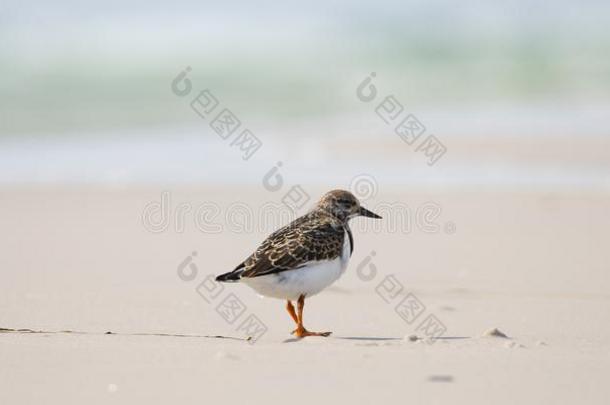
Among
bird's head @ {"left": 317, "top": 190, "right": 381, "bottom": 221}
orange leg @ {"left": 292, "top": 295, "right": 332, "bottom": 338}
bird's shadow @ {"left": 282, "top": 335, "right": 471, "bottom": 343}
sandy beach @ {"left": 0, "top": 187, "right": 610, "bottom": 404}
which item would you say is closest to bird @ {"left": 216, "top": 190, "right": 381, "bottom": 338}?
orange leg @ {"left": 292, "top": 295, "right": 332, "bottom": 338}

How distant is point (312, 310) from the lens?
7.14 meters

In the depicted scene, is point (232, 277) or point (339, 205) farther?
point (339, 205)

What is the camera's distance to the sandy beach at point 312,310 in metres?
4.70

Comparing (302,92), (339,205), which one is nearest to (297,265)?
(339,205)

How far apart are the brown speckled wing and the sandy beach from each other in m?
0.47

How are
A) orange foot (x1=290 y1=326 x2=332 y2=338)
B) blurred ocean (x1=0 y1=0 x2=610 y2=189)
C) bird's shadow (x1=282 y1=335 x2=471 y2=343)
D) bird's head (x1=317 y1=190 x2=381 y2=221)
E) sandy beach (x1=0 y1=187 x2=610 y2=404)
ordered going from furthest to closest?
blurred ocean (x1=0 y1=0 x2=610 y2=189) → bird's head (x1=317 y1=190 x2=381 y2=221) → orange foot (x1=290 y1=326 x2=332 y2=338) → bird's shadow (x1=282 y1=335 x2=471 y2=343) → sandy beach (x1=0 y1=187 x2=610 y2=404)

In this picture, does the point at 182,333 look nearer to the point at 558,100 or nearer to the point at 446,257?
the point at 446,257

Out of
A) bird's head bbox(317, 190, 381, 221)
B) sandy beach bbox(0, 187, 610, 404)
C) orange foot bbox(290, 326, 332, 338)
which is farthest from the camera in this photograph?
bird's head bbox(317, 190, 381, 221)

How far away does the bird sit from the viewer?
6.15 meters

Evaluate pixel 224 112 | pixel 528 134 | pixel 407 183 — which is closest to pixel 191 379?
pixel 407 183

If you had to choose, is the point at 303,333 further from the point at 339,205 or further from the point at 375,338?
the point at 339,205

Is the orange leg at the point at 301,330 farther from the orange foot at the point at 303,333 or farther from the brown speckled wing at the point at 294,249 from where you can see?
the brown speckled wing at the point at 294,249

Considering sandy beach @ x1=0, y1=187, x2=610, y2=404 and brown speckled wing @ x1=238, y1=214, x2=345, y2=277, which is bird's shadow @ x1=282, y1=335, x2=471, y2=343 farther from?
brown speckled wing @ x1=238, y1=214, x2=345, y2=277

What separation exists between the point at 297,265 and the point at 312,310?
1019 mm
